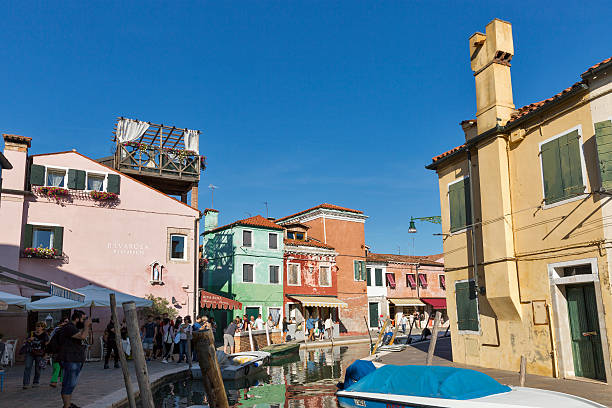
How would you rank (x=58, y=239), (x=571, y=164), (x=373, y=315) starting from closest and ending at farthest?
(x=571, y=164) → (x=58, y=239) → (x=373, y=315)

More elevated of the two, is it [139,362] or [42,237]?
[42,237]

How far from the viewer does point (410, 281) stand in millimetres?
46250

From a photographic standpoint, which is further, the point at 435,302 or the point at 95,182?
the point at 435,302

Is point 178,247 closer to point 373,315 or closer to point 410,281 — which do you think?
point 373,315

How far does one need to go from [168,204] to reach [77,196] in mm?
4244

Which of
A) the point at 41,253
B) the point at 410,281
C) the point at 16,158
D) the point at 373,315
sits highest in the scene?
the point at 16,158

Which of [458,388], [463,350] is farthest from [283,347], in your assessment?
[458,388]

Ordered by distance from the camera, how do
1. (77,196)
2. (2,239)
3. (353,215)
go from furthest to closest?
(353,215), (77,196), (2,239)

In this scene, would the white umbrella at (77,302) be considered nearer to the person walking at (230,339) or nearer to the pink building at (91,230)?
the pink building at (91,230)

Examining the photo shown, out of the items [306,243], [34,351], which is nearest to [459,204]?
[34,351]

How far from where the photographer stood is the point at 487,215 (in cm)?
1491

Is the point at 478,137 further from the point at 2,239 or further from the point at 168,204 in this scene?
the point at 2,239

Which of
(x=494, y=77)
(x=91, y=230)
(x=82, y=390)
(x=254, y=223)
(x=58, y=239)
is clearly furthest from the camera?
(x=254, y=223)

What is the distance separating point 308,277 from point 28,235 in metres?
20.6
